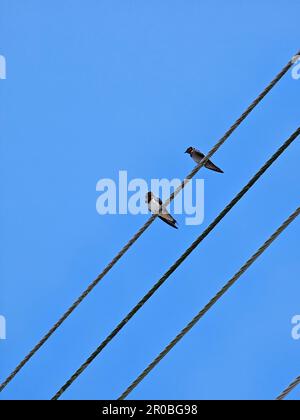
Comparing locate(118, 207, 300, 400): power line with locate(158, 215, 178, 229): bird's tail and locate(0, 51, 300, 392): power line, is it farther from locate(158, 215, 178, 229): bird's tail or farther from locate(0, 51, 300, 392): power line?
locate(158, 215, 178, 229): bird's tail

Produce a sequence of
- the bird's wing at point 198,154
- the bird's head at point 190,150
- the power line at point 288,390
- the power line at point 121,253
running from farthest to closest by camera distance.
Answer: the bird's head at point 190,150
the bird's wing at point 198,154
the power line at point 121,253
the power line at point 288,390

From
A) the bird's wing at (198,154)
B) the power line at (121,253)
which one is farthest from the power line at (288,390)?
the bird's wing at (198,154)

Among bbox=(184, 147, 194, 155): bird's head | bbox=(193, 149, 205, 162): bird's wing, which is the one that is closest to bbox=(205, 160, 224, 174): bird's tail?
bbox=(193, 149, 205, 162): bird's wing

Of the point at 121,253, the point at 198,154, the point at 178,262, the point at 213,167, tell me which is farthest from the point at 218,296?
the point at 198,154

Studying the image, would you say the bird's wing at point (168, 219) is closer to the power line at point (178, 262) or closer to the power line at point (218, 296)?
the power line at point (178, 262)

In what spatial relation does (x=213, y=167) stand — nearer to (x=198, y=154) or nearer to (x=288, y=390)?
(x=198, y=154)

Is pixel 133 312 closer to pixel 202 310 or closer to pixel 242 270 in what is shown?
pixel 202 310

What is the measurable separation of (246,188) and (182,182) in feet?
2.56

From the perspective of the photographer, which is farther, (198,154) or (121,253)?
(198,154)

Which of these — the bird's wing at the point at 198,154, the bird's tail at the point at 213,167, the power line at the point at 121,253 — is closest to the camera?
the power line at the point at 121,253

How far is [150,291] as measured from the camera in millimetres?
4773

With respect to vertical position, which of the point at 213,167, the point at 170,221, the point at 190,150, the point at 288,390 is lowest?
the point at 288,390

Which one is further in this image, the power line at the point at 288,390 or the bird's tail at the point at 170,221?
the bird's tail at the point at 170,221
